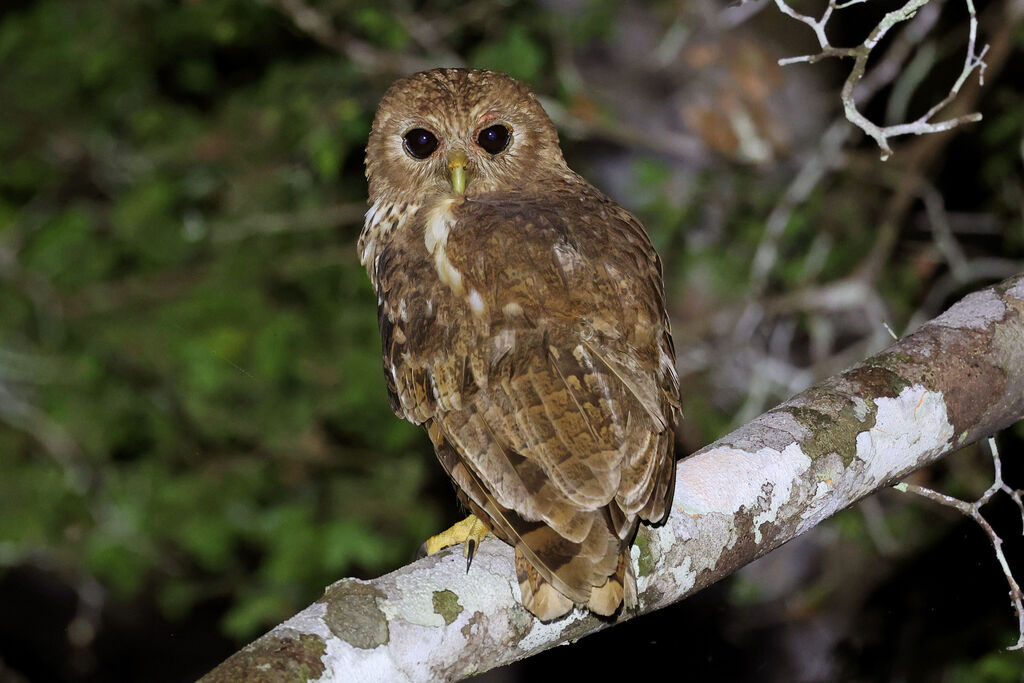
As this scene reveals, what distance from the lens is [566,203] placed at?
263 centimetres

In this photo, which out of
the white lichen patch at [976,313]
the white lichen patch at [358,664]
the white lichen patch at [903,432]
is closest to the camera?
the white lichen patch at [358,664]

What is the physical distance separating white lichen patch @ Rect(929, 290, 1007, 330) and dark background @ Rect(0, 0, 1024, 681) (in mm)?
2038

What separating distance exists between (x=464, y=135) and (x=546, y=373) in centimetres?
99

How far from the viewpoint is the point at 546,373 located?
6.97 ft

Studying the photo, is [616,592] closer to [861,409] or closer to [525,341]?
[525,341]

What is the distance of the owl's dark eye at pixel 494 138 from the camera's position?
9.41ft

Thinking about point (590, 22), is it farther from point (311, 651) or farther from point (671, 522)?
point (311, 651)

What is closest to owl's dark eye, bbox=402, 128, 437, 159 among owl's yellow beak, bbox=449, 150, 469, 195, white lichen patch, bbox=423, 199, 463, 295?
owl's yellow beak, bbox=449, 150, 469, 195

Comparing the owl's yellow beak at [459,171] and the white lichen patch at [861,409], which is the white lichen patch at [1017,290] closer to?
the white lichen patch at [861,409]

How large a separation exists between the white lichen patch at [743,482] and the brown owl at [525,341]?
0.31 feet

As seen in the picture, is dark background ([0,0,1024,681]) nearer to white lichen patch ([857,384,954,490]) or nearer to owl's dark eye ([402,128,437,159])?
owl's dark eye ([402,128,437,159])

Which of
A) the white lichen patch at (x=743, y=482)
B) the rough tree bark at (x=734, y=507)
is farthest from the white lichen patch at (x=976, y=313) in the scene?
the white lichen patch at (x=743, y=482)

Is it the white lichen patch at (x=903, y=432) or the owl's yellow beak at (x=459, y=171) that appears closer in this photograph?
the white lichen patch at (x=903, y=432)

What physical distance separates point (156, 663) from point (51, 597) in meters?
0.80
